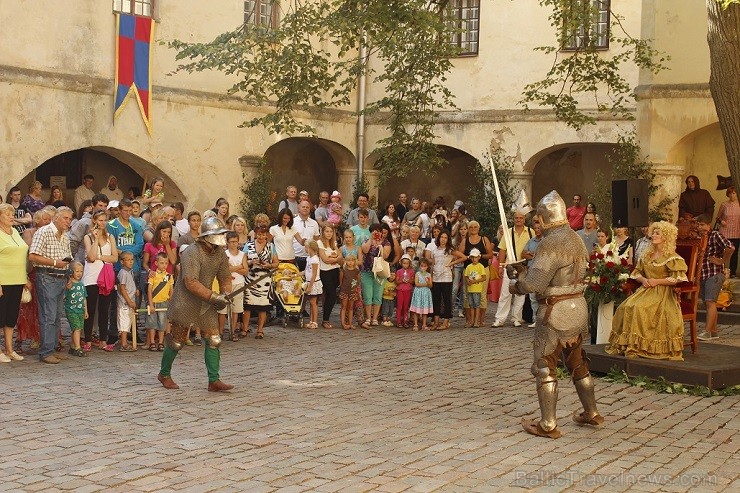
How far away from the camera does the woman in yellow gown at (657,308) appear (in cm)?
1157

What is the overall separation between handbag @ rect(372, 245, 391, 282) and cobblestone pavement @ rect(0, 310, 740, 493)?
3471mm

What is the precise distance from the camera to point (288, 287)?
52.5 feet

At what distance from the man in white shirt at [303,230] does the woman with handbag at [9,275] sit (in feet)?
17.5

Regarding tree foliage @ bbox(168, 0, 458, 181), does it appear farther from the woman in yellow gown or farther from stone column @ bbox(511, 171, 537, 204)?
stone column @ bbox(511, 171, 537, 204)

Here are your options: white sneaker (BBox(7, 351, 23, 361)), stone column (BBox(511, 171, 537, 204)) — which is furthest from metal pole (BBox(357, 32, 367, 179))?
white sneaker (BBox(7, 351, 23, 361))

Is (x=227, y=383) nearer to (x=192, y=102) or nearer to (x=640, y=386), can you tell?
(x=640, y=386)

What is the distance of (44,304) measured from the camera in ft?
41.1

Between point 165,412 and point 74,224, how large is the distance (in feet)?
16.4

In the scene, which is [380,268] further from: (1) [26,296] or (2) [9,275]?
(2) [9,275]

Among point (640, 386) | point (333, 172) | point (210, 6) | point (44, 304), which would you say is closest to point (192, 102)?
point (210, 6)

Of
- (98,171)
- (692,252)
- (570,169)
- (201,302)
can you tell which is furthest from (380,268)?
(570,169)

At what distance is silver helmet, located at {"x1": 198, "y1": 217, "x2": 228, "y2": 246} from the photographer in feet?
34.9

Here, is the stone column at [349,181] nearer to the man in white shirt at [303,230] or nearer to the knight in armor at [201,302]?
the man in white shirt at [303,230]

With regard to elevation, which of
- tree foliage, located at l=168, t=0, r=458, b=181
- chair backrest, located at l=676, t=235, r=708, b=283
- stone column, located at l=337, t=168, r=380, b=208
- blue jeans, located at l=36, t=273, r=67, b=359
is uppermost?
tree foliage, located at l=168, t=0, r=458, b=181
